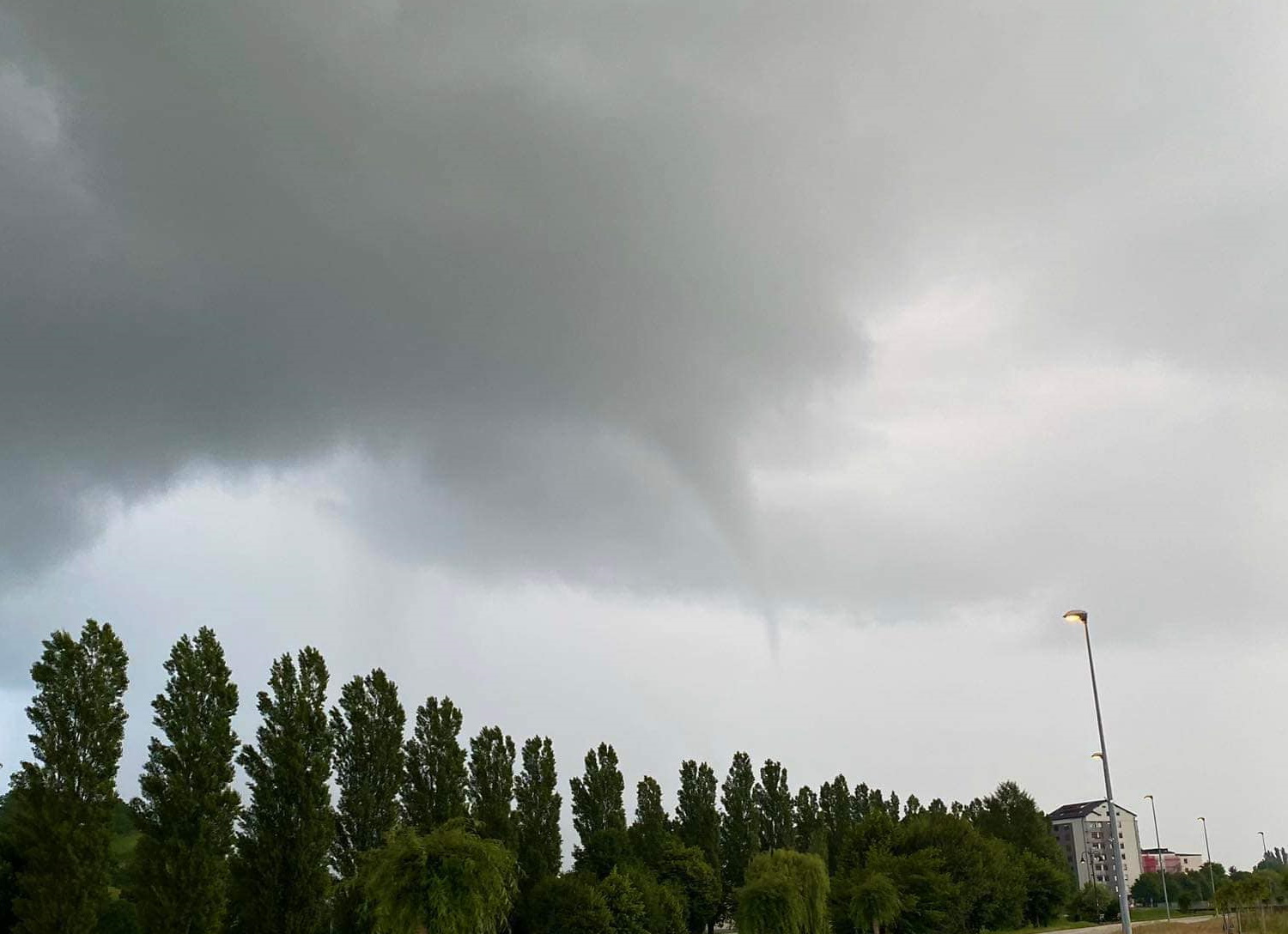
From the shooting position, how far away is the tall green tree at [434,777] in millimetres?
67500

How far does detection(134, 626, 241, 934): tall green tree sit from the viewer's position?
45969mm

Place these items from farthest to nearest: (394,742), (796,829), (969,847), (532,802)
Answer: (796,829) → (969,847) → (532,802) → (394,742)

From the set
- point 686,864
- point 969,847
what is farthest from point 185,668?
point 969,847

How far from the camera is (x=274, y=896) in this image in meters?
50.4

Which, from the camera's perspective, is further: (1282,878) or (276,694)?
(1282,878)

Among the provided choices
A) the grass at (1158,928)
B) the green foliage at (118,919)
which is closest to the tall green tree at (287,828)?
the green foliage at (118,919)

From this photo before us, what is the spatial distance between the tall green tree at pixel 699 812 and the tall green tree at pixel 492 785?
91.7ft

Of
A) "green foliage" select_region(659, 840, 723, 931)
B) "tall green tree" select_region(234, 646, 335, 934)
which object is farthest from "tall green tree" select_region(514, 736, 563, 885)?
"tall green tree" select_region(234, 646, 335, 934)

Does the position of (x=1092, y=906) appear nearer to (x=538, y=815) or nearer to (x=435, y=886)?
(x=538, y=815)

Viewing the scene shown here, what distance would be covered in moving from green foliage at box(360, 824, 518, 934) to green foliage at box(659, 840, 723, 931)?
5778 centimetres

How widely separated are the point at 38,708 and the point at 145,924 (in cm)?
1057

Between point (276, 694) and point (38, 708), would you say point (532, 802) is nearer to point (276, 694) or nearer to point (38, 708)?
point (276, 694)

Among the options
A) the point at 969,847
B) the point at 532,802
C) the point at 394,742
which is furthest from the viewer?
the point at 969,847

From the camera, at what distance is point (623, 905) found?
7219cm
